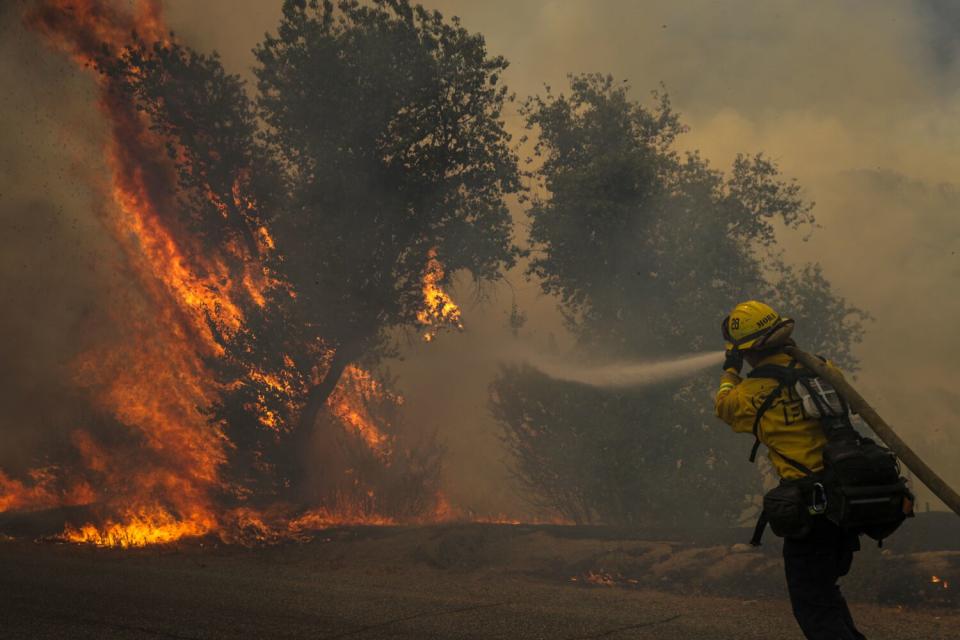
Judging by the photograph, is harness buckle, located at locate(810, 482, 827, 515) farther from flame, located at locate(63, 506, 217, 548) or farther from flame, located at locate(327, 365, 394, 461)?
flame, located at locate(327, 365, 394, 461)

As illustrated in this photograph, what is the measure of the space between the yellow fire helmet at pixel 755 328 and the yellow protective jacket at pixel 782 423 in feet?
0.48

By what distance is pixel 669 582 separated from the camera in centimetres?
1154

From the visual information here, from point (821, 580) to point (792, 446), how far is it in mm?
717

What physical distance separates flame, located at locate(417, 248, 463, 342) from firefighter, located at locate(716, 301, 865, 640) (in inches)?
651

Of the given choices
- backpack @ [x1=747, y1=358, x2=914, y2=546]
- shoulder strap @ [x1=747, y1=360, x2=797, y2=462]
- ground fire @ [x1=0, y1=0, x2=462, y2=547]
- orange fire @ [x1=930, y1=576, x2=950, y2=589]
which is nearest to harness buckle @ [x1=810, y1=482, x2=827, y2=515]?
backpack @ [x1=747, y1=358, x2=914, y2=546]

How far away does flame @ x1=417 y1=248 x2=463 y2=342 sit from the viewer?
21312 millimetres

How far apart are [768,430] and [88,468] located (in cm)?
2257

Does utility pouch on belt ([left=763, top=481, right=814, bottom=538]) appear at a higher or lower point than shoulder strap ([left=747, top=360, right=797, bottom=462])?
lower

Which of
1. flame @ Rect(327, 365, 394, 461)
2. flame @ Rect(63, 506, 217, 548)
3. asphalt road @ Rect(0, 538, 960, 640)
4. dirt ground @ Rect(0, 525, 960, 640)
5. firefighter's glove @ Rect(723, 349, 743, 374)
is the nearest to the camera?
firefighter's glove @ Rect(723, 349, 743, 374)

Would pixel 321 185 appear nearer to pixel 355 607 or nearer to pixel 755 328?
pixel 355 607

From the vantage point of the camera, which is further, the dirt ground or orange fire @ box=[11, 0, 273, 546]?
orange fire @ box=[11, 0, 273, 546]

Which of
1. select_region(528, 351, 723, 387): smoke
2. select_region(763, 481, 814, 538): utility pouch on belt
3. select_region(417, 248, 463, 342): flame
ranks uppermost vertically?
select_region(417, 248, 463, 342): flame

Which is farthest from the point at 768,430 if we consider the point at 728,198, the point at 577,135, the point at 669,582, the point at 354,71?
the point at 728,198

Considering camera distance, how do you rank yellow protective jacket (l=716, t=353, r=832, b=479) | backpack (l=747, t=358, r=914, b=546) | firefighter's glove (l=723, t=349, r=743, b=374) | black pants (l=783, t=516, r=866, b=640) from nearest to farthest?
backpack (l=747, t=358, r=914, b=546) < black pants (l=783, t=516, r=866, b=640) < yellow protective jacket (l=716, t=353, r=832, b=479) < firefighter's glove (l=723, t=349, r=743, b=374)
